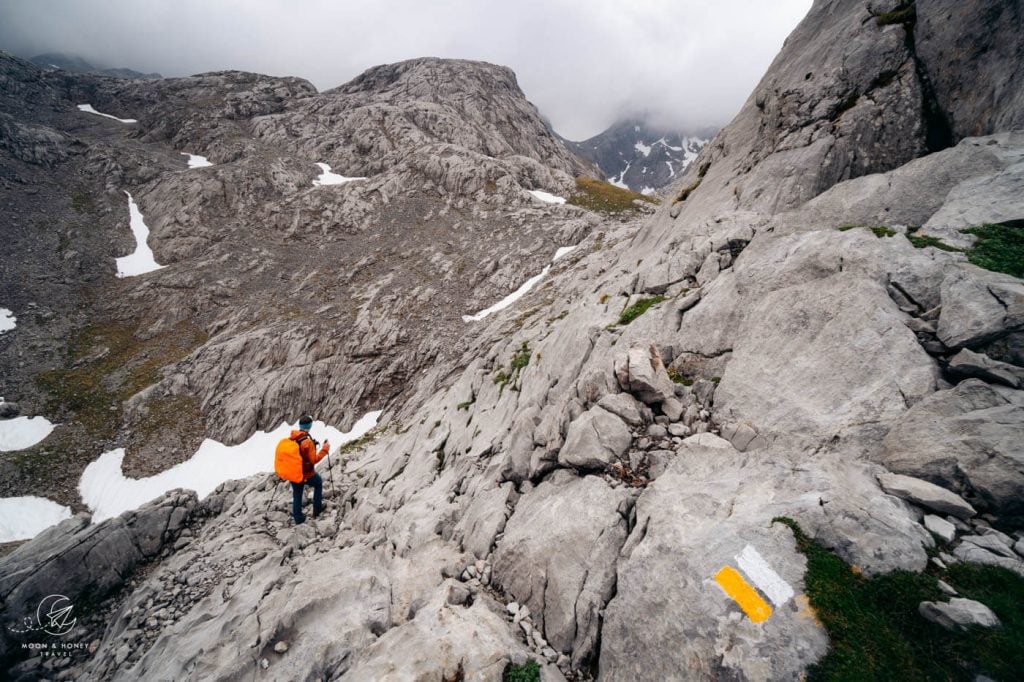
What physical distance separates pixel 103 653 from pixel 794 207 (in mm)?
30057

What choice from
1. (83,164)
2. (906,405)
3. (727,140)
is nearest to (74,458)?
(906,405)

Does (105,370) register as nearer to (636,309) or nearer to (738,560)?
(636,309)

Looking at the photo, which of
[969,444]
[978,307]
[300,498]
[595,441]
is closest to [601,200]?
[978,307]

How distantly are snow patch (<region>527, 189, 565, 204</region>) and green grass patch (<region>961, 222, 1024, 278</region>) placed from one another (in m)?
60.7

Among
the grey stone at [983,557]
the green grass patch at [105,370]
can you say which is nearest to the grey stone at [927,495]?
the grey stone at [983,557]

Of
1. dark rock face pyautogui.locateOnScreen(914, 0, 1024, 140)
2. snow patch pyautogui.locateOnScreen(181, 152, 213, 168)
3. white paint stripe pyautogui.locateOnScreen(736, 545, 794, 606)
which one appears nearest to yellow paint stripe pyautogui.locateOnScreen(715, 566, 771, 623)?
white paint stripe pyautogui.locateOnScreen(736, 545, 794, 606)

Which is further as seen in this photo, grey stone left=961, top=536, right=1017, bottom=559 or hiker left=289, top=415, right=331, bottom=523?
hiker left=289, top=415, right=331, bottom=523

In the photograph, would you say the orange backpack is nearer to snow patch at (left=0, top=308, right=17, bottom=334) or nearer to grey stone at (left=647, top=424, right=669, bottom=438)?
grey stone at (left=647, top=424, right=669, bottom=438)

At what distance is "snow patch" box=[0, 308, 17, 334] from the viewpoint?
42344mm

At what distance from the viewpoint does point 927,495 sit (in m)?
5.93

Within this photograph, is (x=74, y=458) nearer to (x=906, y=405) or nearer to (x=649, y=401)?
(x=649, y=401)

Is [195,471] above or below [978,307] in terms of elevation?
below

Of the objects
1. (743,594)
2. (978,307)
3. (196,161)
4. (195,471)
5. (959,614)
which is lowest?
(195,471)

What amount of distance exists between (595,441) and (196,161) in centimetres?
9696
